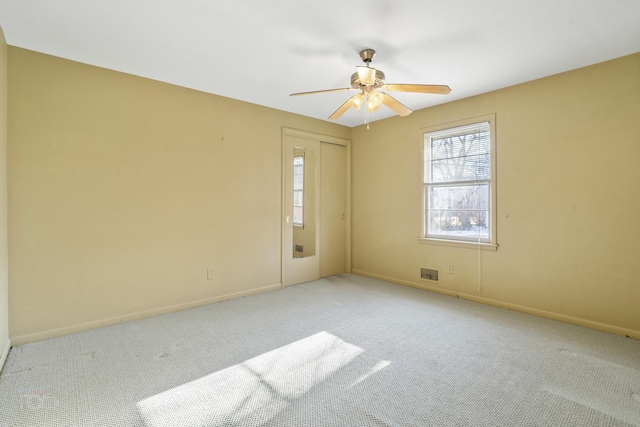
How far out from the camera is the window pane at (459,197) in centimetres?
371

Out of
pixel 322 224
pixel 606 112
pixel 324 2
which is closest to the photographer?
pixel 324 2

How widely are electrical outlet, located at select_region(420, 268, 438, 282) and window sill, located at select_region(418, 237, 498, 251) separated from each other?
363 millimetres

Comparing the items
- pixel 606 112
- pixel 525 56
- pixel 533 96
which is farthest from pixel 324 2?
pixel 606 112

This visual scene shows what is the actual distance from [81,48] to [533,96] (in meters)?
4.19

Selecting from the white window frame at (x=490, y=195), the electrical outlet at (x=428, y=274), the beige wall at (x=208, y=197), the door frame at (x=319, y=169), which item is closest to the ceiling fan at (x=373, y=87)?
the white window frame at (x=490, y=195)

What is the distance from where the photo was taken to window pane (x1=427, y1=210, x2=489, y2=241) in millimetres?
3729

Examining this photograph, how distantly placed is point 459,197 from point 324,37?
8.33 feet

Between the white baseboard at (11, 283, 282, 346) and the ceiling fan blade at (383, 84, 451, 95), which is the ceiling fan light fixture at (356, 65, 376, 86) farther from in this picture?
the white baseboard at (11, 283, 282, 346)

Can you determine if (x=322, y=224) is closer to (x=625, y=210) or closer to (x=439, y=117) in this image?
(x=439, y=117)

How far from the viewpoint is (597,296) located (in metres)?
2.90

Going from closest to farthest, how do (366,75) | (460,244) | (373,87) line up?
(366,75) → (373,87) → (460,244)

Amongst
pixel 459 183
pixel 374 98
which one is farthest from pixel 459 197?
pixel 374 98

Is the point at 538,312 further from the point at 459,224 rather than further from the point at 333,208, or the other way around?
the point at 333,208

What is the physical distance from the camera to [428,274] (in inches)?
165
